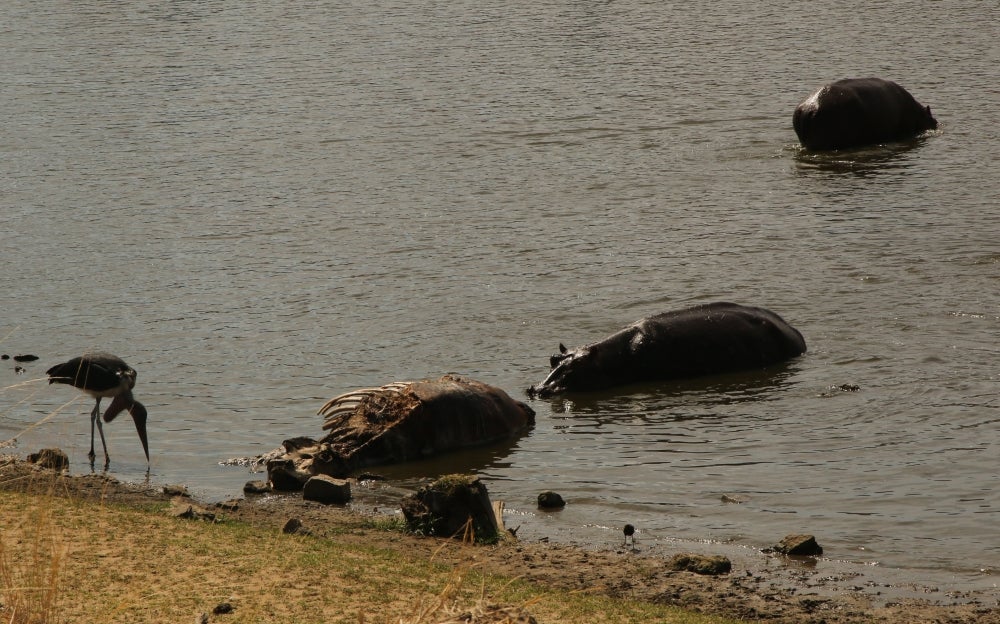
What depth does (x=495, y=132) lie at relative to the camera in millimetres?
22609

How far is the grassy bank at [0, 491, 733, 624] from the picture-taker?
22.6ft

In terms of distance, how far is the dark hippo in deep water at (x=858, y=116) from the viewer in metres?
20.7

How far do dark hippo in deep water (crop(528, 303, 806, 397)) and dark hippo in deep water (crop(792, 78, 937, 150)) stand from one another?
8.65 metres

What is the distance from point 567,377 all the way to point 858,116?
33.7 ft

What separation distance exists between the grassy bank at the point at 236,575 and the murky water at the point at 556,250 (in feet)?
2.76

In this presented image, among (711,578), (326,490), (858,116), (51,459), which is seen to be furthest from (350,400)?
(858,116)

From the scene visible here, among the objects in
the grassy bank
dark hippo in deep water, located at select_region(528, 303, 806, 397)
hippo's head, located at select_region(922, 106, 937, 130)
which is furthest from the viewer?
hippo's head, located at select_region(922, 106, 937, 130)

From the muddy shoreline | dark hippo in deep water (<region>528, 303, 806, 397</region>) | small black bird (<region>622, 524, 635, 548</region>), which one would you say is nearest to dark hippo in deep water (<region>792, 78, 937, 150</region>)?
dark hippo in deep water (<region>528, 303, 806, 397</region>)

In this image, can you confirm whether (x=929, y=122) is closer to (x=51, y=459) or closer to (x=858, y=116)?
(x=858, y=116)

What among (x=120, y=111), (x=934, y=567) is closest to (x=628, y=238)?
(x=934, y=567)

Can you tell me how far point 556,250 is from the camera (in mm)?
16234

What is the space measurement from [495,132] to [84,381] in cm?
1277

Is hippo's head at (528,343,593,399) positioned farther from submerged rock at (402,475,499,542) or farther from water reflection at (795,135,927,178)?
water reflection at (795,135,927,178)

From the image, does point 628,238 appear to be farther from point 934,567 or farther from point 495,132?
point 934,567
